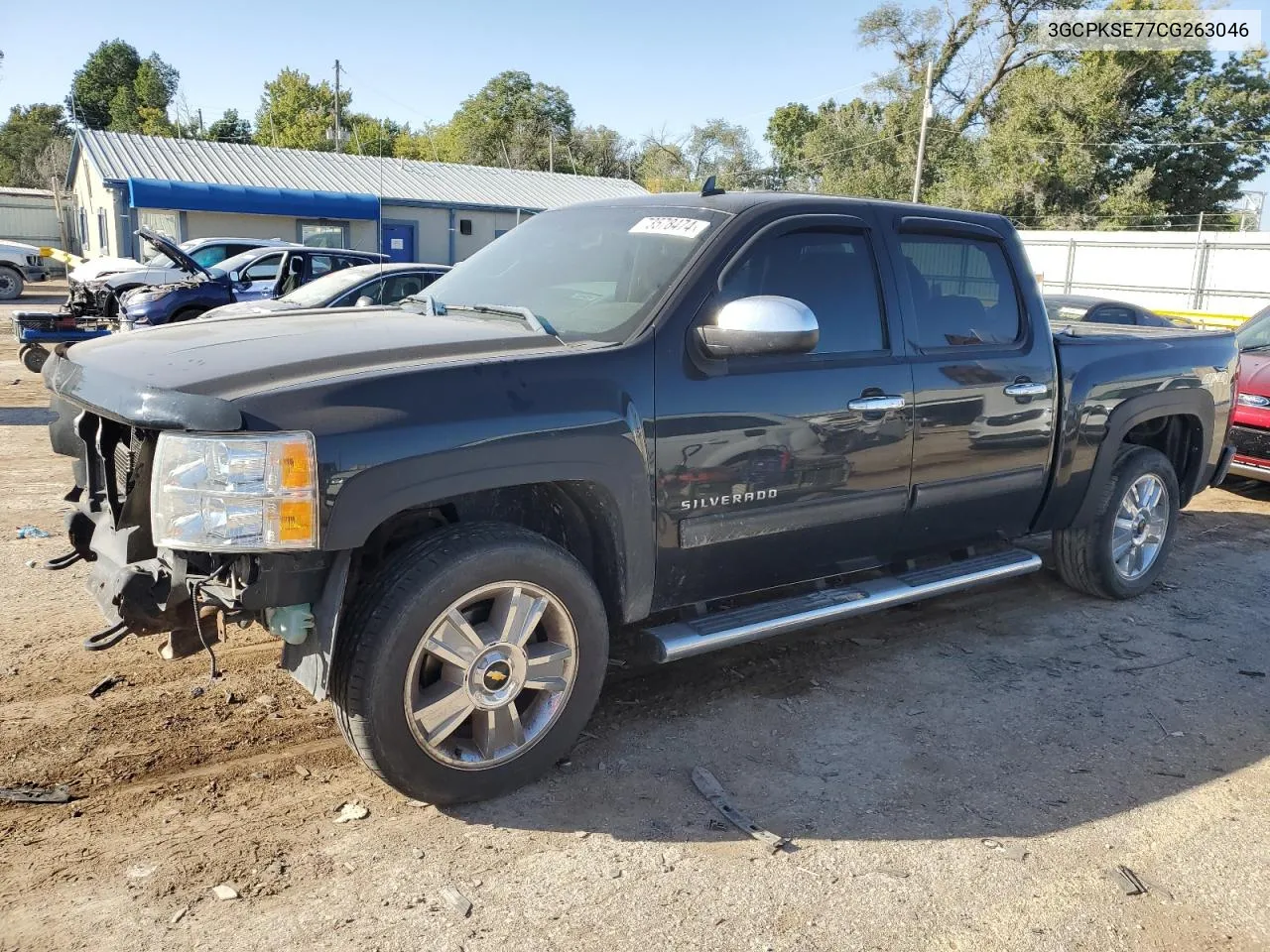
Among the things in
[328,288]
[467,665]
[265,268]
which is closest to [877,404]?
[467,665]

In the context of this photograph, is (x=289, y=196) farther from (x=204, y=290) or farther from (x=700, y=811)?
(x=700, y=811)

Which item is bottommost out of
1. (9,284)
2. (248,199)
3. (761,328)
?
(9,284)

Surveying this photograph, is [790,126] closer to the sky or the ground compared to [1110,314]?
closer to the sky

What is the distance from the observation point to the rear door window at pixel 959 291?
176 inches

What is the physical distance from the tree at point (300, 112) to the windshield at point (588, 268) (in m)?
66.4

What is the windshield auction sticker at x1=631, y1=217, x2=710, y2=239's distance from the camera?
156 inches

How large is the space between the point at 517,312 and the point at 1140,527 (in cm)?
386

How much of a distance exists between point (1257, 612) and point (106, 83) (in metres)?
94.2

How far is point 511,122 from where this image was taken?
71625 millimetres

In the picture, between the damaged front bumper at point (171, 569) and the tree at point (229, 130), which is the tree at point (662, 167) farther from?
the damaged front bumper at point (171, 569)

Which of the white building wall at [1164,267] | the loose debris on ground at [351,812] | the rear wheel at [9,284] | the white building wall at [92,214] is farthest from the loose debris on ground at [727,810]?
the white building wall at [92,214]

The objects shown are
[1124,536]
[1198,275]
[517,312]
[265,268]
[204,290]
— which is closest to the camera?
[517,312]

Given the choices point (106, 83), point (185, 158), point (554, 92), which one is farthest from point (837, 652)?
point (106, 83)

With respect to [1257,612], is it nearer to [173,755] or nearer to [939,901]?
[939,901]
